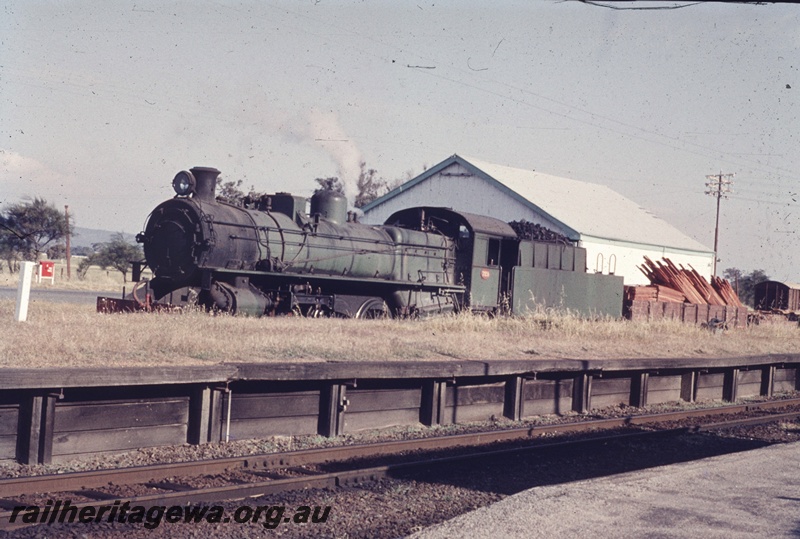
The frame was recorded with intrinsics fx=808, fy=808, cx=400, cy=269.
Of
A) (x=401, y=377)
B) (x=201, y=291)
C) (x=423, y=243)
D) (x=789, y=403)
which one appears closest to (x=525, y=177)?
(x=423, y=243)

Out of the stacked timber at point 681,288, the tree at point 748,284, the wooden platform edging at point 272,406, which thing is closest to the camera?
the wooden platform edging at point 272,406

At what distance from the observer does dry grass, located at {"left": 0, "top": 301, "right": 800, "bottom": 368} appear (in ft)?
30.2

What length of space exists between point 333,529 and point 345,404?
12.8 ft

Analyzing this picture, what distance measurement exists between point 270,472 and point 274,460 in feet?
1.13

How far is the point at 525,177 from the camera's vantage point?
4381 cm

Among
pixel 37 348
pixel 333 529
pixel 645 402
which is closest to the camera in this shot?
pixel 333 529

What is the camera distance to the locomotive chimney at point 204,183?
1617 centimetres

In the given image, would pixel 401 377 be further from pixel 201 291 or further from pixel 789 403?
pixel 789 403

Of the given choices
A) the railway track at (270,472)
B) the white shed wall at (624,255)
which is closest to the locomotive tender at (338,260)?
the railway track at (270,472)

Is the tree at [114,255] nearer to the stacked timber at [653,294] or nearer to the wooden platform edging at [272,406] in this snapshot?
the stacked timber at [653,294]

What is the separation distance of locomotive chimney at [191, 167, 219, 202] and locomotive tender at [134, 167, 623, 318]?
20 mm

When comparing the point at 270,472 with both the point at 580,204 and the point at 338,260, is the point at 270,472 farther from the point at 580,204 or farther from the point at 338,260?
the point at 580,204

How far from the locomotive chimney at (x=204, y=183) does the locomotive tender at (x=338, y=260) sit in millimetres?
20

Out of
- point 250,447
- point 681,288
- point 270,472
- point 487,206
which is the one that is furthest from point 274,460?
point 487,206
